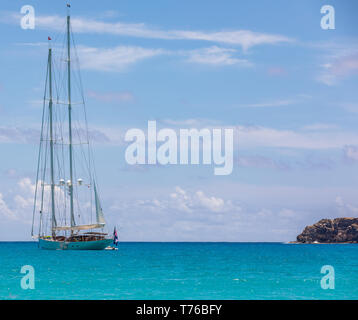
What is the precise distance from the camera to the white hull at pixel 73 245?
11531 cm

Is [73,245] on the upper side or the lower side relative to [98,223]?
lower

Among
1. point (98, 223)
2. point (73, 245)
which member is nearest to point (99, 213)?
point (98, 223)

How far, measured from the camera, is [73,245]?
115438 millimetres

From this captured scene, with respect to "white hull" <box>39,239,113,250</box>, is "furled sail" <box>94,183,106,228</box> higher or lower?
higher

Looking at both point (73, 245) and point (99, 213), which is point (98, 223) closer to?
point (99, 213)

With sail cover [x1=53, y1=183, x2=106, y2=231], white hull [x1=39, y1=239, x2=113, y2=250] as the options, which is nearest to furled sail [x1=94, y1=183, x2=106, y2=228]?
sail cover [x1=53, y1=183, x2=106, y2=231]

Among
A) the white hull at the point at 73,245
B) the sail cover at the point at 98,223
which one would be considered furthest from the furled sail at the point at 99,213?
the white hull at the point at 73,245

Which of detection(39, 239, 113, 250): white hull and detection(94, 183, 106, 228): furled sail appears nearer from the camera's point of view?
detection(94, 183, 106, 228): furled sail

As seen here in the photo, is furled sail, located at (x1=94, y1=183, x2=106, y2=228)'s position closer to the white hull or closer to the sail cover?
the sail cover

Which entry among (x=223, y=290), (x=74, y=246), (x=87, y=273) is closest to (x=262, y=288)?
(x=223, y=290)

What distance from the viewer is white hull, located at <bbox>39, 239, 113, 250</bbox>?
378ft

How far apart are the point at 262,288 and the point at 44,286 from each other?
18.4 m

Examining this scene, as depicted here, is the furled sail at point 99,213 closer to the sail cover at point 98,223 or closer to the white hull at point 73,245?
the sail cover at point 98,223
